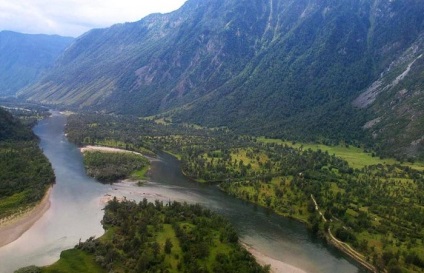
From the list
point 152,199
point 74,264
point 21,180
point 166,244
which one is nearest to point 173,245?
point 166,244

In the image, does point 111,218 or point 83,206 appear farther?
point 83,206

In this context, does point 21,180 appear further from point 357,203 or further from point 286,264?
point 357,203

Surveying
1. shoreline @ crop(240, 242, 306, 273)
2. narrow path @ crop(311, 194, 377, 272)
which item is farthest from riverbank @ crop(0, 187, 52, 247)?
narrow path @ crop(311, 194, 377, 272)

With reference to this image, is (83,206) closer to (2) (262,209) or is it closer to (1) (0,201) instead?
(1) (0,201)

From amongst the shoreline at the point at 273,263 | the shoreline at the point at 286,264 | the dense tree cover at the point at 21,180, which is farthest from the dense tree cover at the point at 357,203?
the dense tree cover at the point at 21,180

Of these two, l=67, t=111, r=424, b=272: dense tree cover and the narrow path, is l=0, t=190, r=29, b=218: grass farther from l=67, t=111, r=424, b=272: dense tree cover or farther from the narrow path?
the narrow path

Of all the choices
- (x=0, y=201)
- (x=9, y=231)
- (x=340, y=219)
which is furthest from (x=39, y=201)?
(x=340, y=219)

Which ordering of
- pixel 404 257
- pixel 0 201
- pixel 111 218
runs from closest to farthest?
pixel 404 257 → pixel 111 218 → pixel 0 201
